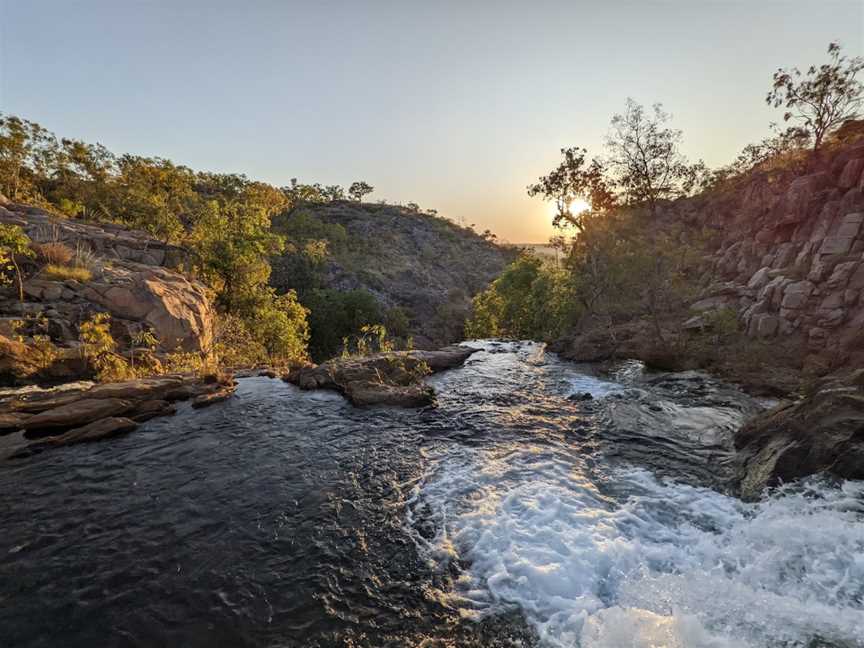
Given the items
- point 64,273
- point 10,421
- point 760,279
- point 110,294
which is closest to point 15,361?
point 10,421

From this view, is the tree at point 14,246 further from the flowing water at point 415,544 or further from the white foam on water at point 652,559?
the white foam on water at point 652,559

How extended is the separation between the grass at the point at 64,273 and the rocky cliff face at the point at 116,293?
0.18 meters

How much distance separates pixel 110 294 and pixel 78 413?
636 cm

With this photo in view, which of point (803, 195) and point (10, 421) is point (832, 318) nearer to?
point (803, 195)

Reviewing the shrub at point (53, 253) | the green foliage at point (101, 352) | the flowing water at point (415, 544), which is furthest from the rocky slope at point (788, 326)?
the shrub at point (53, 253)

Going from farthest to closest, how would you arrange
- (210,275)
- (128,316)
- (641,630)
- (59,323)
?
(210,275)
(128,316)
(59,323)
(641,630)

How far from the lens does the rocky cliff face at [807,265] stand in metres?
16.0

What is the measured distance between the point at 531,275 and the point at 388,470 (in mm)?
34765

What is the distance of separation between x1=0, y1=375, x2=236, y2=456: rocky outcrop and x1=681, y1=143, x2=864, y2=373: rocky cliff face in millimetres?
23060

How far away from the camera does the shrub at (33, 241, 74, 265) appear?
14.5 m

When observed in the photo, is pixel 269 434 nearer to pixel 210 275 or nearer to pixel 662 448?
pixel 662 448

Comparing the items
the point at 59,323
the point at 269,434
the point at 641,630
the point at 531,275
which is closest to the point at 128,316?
the point at 59,323

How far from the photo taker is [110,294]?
1431 centimetres

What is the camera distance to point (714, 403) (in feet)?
43.5
